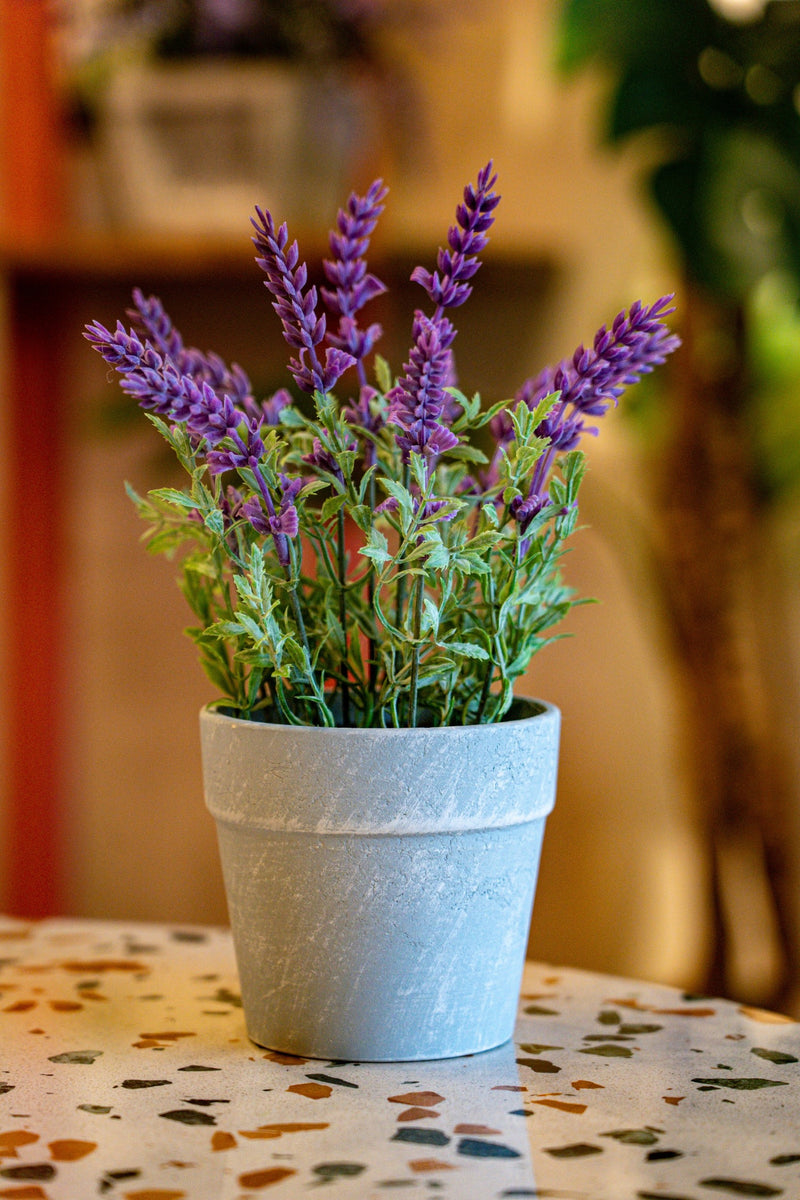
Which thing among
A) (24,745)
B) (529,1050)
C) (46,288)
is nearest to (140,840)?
(24,745)

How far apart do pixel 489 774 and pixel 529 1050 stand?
0.42ft

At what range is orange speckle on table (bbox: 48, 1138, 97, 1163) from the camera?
0.38 metres

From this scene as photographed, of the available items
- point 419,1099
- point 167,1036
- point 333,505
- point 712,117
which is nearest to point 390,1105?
point 419,1099

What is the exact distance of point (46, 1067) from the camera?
459 millimetres

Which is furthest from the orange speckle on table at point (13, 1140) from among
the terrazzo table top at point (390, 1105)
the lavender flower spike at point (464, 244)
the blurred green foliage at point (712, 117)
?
the blurred green foliage at point (712, 117)

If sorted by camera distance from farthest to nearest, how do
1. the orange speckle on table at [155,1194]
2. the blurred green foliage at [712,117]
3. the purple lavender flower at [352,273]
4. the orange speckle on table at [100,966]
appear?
the blurred green foliage at [712,117] < the orange speckle on table at [100,966] < the purple lavender flower at [352,273] < the orange speckle on table at [155,1194]

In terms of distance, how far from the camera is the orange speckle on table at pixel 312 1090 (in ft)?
1.41

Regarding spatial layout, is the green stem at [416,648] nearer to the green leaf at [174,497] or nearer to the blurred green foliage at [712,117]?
the green leaf at [174,497]

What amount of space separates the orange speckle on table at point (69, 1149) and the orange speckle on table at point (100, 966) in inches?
7.9

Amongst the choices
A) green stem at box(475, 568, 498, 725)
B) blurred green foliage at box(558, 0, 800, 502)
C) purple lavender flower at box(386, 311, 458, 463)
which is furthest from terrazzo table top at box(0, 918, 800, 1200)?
blurred green foliage at box(558, 0, 800, 502)

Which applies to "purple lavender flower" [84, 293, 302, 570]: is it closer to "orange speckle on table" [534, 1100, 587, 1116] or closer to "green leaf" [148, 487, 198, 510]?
"green leaf" [148, 487, 198, 510]

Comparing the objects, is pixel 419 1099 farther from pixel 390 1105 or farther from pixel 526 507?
pixel 526 507

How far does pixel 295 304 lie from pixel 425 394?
6cm

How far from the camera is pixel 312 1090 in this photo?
436mm
